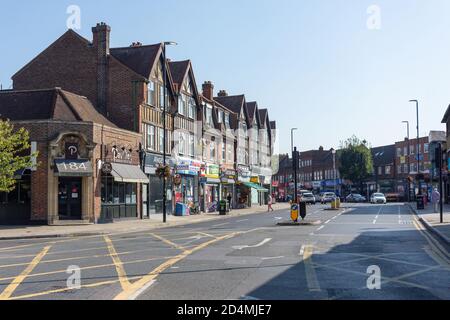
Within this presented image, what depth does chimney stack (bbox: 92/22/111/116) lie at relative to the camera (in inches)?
1468

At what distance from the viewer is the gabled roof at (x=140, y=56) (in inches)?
1500

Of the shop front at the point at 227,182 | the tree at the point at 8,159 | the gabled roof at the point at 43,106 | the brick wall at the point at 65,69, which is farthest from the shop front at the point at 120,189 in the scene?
the shop front at the point at 227,182

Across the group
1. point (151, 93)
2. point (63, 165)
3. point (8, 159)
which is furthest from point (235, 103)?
point (8, 159)

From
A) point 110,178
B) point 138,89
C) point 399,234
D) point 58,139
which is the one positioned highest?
point 138,89

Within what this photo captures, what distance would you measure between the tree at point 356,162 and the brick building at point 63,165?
2600 inches

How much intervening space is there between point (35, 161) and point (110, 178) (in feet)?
16.0

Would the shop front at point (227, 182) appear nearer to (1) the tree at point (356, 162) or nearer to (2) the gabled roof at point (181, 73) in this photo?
(2) the gabled roof at point (181, 73)

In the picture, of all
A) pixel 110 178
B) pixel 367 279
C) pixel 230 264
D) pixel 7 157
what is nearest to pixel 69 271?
pixel 230 264

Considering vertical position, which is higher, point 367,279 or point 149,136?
point 149,136

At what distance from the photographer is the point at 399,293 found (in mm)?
9430

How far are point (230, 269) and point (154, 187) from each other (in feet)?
89.8

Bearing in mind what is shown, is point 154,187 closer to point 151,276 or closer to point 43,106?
point 43,106
